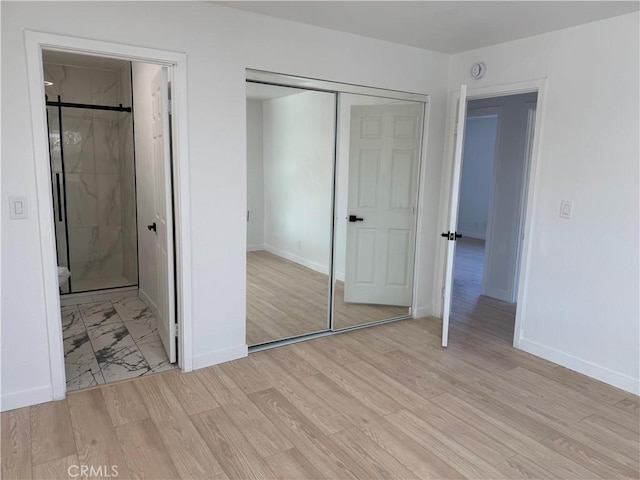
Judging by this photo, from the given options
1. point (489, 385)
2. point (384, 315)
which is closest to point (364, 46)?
point (384, 315)

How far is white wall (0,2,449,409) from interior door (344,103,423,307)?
339 mm

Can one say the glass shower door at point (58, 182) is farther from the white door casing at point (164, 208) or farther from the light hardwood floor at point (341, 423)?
the light hardwood floor at point (341, 423)

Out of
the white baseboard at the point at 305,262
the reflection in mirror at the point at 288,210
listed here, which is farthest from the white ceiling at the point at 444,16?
the white baseboard at the point at 305,262

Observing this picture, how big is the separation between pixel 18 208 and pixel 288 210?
6.29 feet

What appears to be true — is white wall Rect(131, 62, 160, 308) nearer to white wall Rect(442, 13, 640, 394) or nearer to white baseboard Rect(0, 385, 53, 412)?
white baseboard Rect(0, 385, 53, 412)

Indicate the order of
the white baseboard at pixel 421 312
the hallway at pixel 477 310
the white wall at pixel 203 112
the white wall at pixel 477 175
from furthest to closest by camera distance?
the white wall at pixel 477 175 < the white baseboard at pixel 421 312 < the hallway at pixel 477 310 < the white wall at pixel 203 112

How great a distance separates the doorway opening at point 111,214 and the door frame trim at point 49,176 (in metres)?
0.12

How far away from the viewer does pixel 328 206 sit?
3.77m

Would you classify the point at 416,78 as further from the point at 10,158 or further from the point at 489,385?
the point at 10,158

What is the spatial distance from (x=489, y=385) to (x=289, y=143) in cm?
237

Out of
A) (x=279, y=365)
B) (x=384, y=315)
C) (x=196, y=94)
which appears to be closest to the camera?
(x=196, y=94)

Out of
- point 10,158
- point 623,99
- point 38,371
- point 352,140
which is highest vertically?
point 623,99

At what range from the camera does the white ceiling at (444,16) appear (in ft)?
8.96

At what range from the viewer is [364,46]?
3.50 meters
